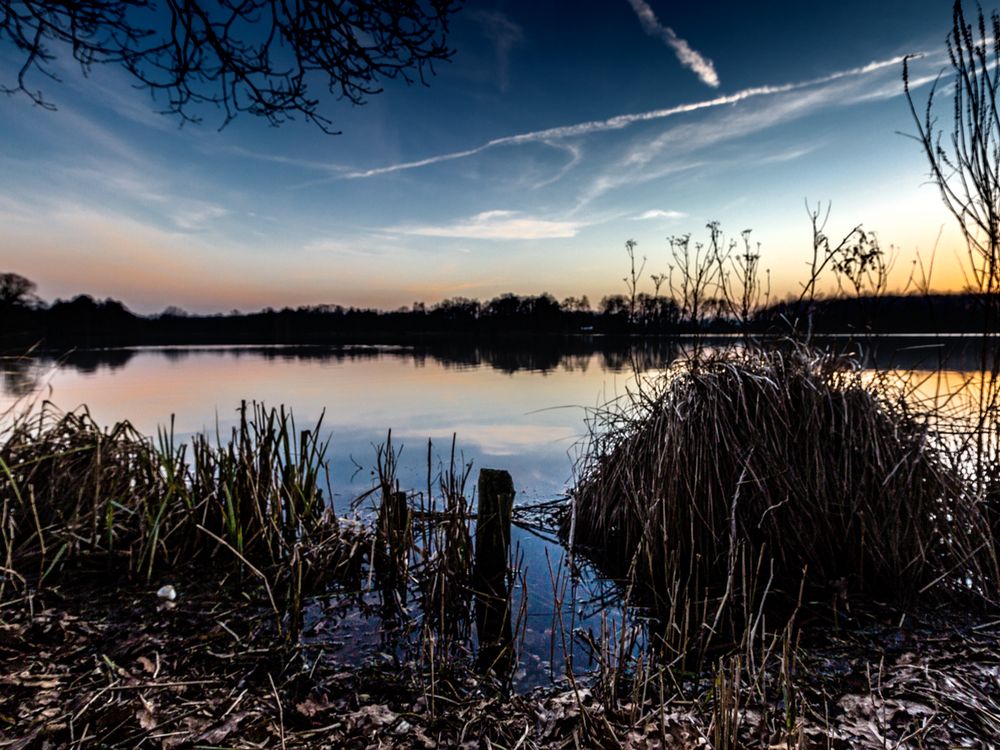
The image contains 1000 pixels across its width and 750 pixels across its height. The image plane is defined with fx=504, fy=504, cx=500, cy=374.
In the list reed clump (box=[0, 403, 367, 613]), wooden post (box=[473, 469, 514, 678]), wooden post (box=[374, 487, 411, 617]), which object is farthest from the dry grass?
reed clump (box=[0, 403, 367, 613])

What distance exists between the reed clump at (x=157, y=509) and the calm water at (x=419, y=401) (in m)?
0.56

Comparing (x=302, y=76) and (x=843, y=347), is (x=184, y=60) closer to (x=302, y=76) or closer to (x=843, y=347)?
(x=302, y=76)

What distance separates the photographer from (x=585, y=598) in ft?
14.6

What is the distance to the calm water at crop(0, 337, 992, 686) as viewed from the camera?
194 inches

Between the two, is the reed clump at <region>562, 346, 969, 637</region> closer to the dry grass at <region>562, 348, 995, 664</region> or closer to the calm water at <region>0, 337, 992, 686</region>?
the dry grass at <region>562, 348, 995, 664</region>

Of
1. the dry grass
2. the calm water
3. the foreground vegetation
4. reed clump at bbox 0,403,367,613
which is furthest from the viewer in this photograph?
the calm water

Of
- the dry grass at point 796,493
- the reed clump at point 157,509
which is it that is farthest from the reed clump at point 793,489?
the reed clump at point 157,509

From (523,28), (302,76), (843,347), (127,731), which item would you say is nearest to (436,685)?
(127,731)

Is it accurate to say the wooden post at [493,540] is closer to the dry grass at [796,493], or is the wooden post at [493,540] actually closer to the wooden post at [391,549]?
the wooden post at [391,549]

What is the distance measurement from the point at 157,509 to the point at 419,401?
1776 centimetres

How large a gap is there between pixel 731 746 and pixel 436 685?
161 cm

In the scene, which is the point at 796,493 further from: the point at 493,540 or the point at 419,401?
the point at 419,401

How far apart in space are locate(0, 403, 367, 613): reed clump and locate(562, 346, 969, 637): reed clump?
2.60 meters

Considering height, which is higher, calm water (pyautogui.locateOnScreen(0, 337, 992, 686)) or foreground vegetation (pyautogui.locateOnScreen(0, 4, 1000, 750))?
foreground vegetation (pyautogui.locateOnScreen(0, 4, 1000, 750))
